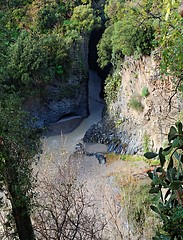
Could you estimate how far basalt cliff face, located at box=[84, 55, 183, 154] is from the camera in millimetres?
10117

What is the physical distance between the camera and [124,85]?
12234 mm

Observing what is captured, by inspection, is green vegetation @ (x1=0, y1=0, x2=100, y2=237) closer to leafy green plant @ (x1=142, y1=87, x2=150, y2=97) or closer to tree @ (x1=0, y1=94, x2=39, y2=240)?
tree @ (x1=0, y1=94, x2=39, y2=240)

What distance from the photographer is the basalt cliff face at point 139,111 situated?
1012 centimetres

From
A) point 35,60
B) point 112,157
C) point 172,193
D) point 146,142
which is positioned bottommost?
point 112,157

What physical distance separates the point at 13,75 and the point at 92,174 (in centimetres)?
478

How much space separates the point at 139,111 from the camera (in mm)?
11383

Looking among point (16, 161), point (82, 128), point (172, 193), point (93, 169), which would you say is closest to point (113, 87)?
point (82, 128)

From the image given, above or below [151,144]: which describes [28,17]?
above

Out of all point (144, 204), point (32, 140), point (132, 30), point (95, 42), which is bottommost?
point (144, 204)

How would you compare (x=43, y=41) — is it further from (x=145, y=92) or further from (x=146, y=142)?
(x=146, y=142)

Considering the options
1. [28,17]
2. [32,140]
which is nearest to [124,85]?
[28,17]

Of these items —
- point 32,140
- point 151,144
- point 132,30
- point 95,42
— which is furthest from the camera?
point 95,42

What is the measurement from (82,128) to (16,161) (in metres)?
9.51

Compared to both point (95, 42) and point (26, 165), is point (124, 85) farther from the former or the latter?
point (26, 165)
